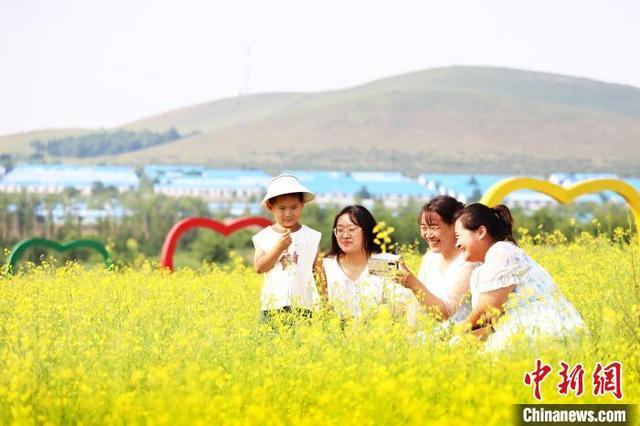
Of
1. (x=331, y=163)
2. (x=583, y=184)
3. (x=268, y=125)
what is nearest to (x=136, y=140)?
(x=268, y=125)

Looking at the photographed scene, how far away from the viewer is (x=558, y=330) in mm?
6285

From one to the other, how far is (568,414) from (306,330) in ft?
5.92

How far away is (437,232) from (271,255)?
1.25 meters

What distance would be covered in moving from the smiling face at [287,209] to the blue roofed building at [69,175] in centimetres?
3731

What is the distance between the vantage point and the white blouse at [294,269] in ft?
23.7

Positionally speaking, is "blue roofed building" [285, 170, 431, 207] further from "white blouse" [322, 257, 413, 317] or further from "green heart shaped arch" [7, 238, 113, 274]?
"white blouse" [322, 257, 413, 317]

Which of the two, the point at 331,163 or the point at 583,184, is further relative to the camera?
the point at 331,163

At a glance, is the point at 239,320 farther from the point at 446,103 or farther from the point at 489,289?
the point at 446,103

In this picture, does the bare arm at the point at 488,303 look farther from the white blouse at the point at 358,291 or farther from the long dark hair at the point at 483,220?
the white blouse at the point at 358,291

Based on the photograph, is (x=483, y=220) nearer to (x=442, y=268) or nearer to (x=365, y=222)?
(x=442, y=268)

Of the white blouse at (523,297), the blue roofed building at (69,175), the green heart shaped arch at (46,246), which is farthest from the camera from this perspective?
the blue roofed building at (69,175)

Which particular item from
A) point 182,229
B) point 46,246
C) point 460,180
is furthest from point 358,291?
point 460,180

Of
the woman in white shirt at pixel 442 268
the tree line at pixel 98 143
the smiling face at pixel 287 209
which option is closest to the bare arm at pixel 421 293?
the woman in white shirt at pixel 442 268

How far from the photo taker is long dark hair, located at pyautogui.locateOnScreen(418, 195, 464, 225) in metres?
7.23
